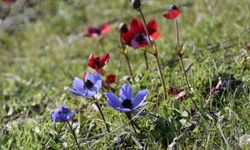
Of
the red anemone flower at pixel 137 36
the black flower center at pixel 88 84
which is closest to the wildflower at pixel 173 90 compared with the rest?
the red anemone flower at pixel 137 36

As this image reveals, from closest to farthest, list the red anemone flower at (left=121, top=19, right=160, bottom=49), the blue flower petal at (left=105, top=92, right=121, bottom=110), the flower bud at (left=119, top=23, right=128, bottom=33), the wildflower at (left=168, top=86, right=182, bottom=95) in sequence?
the blue flower petal at (left=105, top=92, right=121, bottom=110) < the wildflower at (left=168, top=86, right=182, bottom=95) < the red anemone flower at (left=121, top=19, right=160, bottom=49) < the flower bud at (left=119, top=23, right=128, bottom=33)

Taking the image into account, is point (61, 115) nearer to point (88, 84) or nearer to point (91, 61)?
point (88, 84)

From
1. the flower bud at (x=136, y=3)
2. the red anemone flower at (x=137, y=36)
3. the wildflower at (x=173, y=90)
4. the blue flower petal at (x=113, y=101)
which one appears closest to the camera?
the blue flower petal at (x=113, y=101)

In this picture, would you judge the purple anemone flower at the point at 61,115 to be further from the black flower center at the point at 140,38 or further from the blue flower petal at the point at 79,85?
the black flower center at the point at 140,38

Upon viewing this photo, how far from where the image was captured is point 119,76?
2.95m

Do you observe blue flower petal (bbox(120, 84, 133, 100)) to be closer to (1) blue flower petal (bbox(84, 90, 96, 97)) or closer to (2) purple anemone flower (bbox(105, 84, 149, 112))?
(2) purple anemone flower (bbox(105, 84, 149, 112))

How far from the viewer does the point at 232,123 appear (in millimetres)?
1843

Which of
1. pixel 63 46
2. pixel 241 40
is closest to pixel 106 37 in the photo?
pixel 63 46

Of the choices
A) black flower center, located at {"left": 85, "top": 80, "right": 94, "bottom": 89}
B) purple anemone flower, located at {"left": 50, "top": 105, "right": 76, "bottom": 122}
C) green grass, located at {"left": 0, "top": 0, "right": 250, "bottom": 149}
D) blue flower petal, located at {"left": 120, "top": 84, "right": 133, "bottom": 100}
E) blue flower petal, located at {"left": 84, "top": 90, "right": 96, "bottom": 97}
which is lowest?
green grass, located at {"left": 0, "top": 0, "right": 250, "bottom": 149}

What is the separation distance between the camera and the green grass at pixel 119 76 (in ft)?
6.51

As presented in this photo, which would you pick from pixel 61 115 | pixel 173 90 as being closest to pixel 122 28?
pixel 173 90

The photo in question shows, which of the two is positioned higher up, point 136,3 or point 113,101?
point 136,3

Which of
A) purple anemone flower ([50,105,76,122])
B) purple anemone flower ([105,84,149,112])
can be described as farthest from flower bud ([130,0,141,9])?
purple anemone flower ([50,105,76,122])

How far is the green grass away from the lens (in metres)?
1.98
